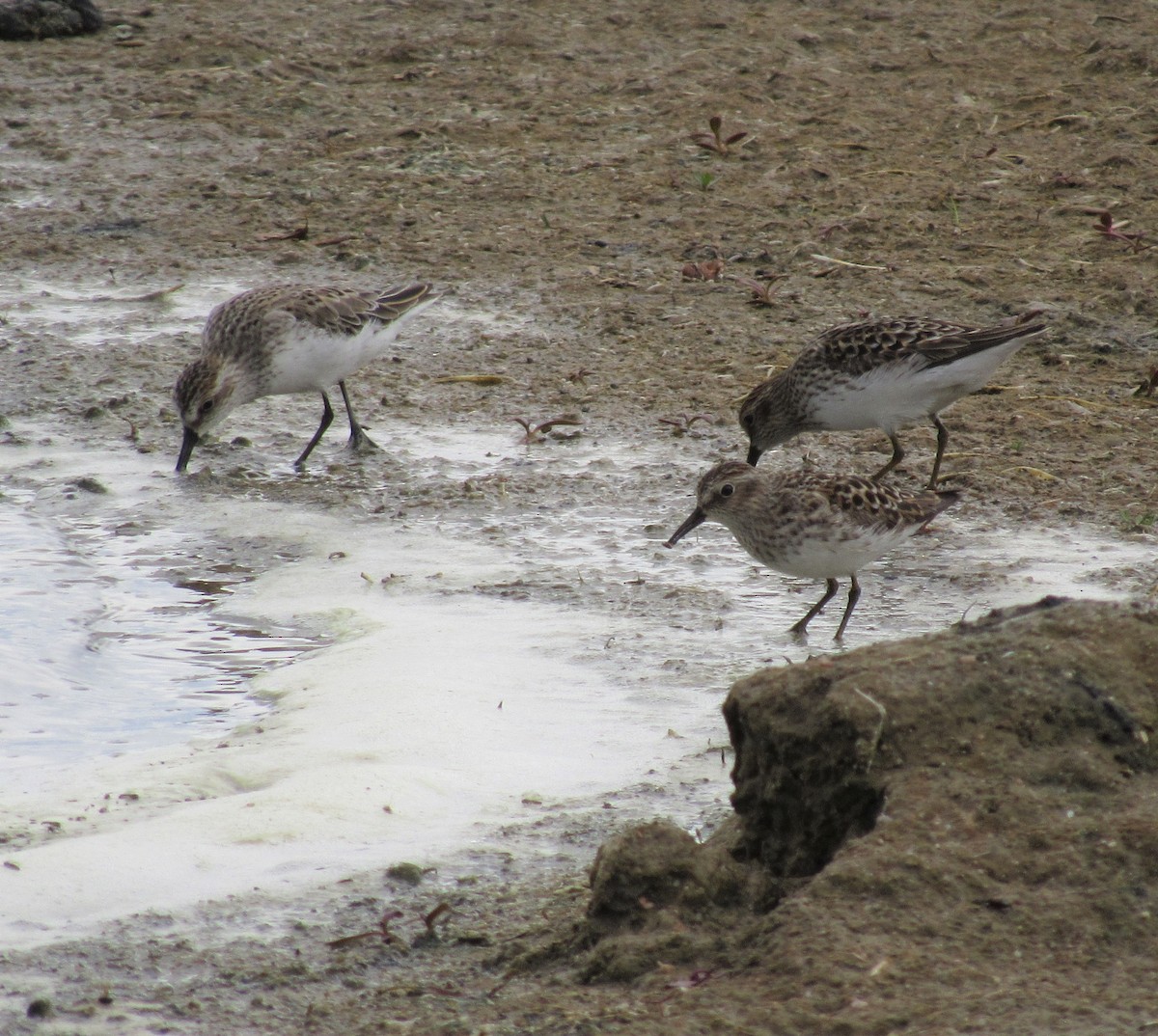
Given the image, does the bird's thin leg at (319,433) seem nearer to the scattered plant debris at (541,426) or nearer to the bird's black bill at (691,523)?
the scattered plant debris at (541,426)

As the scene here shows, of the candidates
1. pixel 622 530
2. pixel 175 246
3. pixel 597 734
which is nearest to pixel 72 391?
pixel 175 246

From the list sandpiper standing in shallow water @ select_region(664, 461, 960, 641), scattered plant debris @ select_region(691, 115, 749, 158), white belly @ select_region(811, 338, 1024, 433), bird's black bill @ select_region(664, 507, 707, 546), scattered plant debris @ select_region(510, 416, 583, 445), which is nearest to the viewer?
sandpiper standing in shallow water @ select_region(664, 461, 960, 641)

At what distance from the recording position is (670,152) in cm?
1244

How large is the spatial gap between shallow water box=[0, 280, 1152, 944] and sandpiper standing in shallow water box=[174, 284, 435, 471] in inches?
13.1

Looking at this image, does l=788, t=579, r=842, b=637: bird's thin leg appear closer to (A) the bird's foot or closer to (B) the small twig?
(A) the bird's foot

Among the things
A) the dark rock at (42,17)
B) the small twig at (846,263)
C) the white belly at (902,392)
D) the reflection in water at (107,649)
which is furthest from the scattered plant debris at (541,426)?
the dark rock at (42,17)

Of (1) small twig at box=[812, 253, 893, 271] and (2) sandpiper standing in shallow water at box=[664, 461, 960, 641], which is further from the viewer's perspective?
(1) small twig at box=[812, 253, 893, 271]

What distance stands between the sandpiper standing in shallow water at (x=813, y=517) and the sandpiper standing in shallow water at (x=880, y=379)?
3.89ft

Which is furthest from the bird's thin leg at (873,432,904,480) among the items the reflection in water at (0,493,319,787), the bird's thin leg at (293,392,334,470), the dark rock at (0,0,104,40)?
the dark rock at (0,0,104,40)

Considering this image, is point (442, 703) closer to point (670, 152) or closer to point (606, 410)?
point (606, 410)

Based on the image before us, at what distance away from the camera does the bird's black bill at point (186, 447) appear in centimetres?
858

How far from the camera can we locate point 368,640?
6.51 m

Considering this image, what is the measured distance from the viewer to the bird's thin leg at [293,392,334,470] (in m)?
8.80

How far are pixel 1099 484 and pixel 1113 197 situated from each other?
4.07 m
